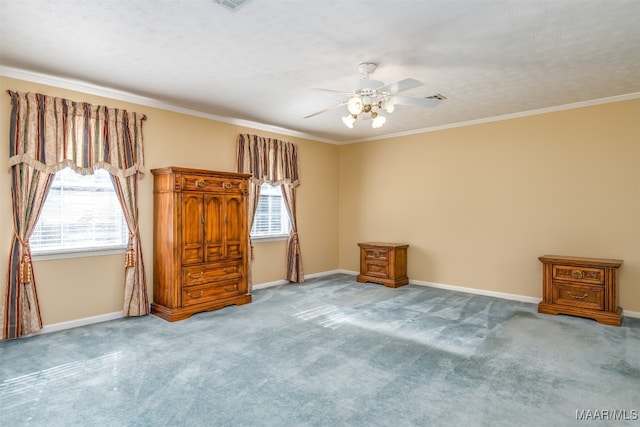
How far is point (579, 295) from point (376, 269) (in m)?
2.90

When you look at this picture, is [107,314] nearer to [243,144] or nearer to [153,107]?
[153,107]

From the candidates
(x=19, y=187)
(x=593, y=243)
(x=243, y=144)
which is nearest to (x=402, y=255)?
(x=593, y=243)

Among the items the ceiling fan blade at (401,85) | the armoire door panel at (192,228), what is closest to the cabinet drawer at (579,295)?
the ceiling fan blade at (401,85)

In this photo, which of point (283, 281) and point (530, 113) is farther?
point (283, 281)

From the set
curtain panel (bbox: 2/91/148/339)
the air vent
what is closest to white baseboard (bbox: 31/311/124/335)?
curtain panel (bbox: 2/91/148/339)

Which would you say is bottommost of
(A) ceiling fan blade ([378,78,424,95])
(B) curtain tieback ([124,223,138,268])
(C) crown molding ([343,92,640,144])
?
(B) curtain tieback ([124,223,138,268])

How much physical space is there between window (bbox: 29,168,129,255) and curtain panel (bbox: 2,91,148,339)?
126 millimetres

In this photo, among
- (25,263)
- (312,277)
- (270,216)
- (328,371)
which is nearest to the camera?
(328,371)

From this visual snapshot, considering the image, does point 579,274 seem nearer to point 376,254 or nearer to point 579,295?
point 579,295

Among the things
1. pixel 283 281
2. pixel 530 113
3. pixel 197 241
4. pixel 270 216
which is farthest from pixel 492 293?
pixel 197 241

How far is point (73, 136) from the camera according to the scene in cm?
407

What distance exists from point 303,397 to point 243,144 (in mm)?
4112

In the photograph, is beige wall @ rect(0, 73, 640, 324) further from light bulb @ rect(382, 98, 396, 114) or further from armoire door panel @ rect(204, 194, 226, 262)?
light bulb @ rect(382, 98, 396, 114)

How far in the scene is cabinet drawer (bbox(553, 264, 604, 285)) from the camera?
428 cm
